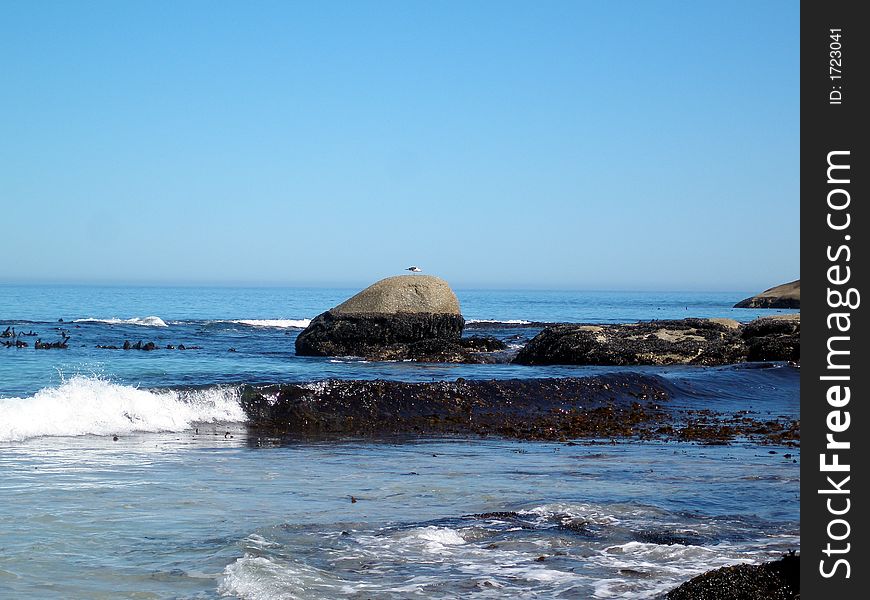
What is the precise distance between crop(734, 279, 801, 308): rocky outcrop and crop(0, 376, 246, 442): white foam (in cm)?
6441

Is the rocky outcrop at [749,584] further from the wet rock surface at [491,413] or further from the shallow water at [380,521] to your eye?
the wet rock surface at [491,413]

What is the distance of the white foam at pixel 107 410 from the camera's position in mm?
12602

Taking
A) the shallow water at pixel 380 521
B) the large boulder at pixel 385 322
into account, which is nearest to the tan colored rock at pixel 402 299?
the large boulder at pixel 385 322

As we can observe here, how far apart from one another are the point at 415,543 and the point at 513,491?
2180mm

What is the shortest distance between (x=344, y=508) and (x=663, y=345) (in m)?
17.0

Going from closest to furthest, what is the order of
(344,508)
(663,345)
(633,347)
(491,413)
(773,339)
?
(344,508) → (491,413) → (773,339) → (633,347) → (663,345)

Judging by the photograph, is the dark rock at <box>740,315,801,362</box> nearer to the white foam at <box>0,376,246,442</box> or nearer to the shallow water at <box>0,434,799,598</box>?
the shallow water at <box>0,434,799,598</box>

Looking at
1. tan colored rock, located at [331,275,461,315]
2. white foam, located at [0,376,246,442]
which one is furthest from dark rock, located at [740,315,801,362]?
white foam, located at [0,376,246,442]

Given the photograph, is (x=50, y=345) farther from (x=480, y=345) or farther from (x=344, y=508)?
(x=344, y=508)

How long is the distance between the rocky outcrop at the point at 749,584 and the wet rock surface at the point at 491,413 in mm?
7657

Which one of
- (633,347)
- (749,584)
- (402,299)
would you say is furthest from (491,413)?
(402,299)

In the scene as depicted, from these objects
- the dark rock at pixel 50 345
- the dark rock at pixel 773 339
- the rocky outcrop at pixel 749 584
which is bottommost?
the rocky outcrop at pixel 749 584

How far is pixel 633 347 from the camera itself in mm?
23328

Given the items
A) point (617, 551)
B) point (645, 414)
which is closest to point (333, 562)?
point (617, 551)
